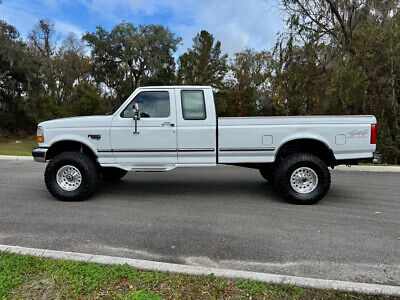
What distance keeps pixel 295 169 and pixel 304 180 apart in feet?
0.97

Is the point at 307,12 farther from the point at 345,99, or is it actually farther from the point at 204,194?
the point at 204,194

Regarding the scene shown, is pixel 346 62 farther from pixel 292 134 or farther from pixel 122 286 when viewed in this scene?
pixel 122 286

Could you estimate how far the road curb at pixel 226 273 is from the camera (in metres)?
2.44

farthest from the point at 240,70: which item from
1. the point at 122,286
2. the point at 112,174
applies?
the point at 122,286

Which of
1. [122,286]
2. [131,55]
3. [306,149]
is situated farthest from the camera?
[131,55]

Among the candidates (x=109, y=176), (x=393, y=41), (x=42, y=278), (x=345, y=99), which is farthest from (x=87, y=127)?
(x=393, y=41)

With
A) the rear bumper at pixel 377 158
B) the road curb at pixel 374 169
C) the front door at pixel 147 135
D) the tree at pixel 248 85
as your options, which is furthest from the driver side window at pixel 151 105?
the tree at pixel 248 85

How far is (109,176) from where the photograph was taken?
22.3ft

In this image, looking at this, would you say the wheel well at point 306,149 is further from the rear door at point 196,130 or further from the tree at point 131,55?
the tree at point 131,55

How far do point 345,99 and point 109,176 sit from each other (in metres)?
8.58

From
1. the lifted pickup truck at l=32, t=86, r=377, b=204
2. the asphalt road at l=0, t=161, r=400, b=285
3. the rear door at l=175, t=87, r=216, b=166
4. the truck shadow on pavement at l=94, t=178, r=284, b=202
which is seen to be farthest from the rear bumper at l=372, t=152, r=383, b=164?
the rear door at l=175, t=87, r=216, b=166

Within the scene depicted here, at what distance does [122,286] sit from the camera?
2447 millimetres

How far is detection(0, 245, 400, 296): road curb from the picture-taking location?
2.44 m

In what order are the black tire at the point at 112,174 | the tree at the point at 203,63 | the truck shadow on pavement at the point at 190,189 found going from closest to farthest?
1. the truck shadow on pavement at the point at 190,189
2. the black tire at the point at 112,174
3. the tree at the point at 203,63
